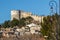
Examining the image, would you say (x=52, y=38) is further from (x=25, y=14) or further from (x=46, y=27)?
(x=25, y=14)

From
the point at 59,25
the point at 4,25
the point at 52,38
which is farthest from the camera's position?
the point at 4,25

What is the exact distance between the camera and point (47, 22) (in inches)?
1352

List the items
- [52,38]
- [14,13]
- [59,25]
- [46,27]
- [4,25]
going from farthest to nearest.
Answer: [14,13], [4,25], [46,27], [52,38], [59,25]

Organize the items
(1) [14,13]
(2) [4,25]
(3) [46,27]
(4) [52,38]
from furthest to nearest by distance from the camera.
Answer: (1) [14,13] < (2) [4,25] < (3) [46,27] < (4) [52,38]

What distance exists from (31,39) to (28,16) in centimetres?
4657

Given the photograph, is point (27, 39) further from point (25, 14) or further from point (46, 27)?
point (25, 14)

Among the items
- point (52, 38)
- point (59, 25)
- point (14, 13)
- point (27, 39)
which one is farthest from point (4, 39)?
point (14, 13)

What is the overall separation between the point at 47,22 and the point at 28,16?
45.8m

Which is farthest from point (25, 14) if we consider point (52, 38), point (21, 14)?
point (52, 38)

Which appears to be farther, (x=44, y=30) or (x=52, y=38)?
(x=44, y=30)

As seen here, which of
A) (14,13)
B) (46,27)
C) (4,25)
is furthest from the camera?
(14,13)

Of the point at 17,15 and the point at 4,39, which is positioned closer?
the point at 4,39

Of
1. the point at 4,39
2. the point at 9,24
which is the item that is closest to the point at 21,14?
the point at 9,24

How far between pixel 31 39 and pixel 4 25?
101 feet
